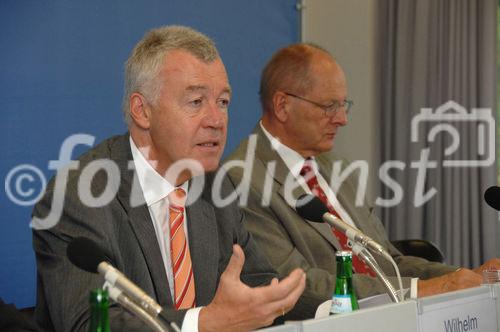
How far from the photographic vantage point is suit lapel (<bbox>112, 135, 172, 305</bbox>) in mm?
2117

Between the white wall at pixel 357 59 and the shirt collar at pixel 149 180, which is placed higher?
the white wall at pixel 357 59

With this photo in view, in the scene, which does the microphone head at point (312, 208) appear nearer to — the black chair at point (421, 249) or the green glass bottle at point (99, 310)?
the green glass bottle at point (99, 310)

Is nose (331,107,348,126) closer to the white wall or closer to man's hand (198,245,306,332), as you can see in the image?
man's hand (198,245,306,332)

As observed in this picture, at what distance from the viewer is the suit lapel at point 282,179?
9.34ft

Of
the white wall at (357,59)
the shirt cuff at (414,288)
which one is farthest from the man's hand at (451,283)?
the white wall at (357,59)

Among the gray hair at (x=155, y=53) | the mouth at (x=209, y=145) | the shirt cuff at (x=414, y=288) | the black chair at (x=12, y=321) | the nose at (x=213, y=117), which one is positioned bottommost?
the shirt cuff at (x=414, y=288)

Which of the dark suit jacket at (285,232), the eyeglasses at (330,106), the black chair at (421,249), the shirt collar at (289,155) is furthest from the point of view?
the black chair at (421,249)

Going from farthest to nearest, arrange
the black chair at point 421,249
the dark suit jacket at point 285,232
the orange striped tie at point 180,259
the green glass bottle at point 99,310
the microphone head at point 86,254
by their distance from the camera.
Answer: the black chair at point 421,249 < the dark suit jacket at point 285,232 < the orange striped tie at point 180,259 < the microphone head at point 86,254 < the green glass bottle at point 99,310

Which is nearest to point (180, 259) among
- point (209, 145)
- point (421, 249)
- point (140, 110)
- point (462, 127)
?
point (209, 145)

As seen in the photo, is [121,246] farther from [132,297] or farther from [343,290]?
[132,297]

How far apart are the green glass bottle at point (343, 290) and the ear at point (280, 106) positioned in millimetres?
1316

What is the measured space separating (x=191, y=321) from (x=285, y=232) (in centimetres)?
105

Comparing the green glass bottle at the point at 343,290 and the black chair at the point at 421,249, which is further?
the black chair at the point at 421,249

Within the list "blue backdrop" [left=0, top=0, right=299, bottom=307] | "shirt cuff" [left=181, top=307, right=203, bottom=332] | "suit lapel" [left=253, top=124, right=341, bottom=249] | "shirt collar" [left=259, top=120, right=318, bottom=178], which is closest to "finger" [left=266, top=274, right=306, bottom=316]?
"shirt cuff" [left=181, top=307, right=203, bottom=332]
